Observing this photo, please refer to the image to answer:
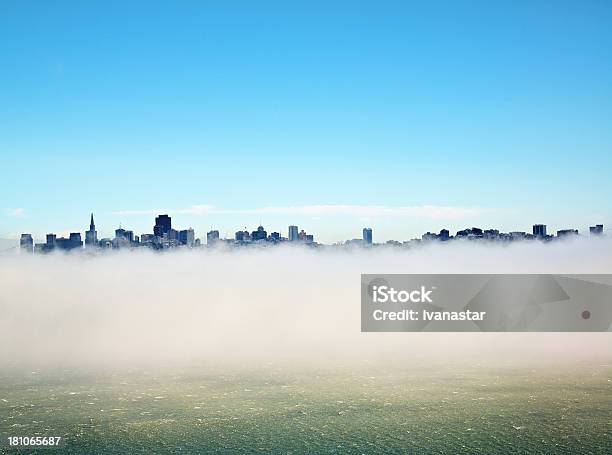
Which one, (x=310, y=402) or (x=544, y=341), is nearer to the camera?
(x=310, y=402)

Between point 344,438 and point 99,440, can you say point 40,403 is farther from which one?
point 344,438

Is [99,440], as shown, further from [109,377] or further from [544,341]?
[544,341]

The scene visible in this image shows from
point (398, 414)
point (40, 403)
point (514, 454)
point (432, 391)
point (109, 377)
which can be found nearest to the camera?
point (514, 454)

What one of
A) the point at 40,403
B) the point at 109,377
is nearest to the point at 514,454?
the point at 40,403

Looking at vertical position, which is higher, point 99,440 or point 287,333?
point 99,440

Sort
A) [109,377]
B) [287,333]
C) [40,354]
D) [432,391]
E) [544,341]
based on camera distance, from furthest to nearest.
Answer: [287,333] → [544,341] → [40,354] → [109,377] → [432,391]

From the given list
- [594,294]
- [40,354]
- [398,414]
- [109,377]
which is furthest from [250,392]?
[594,294]
